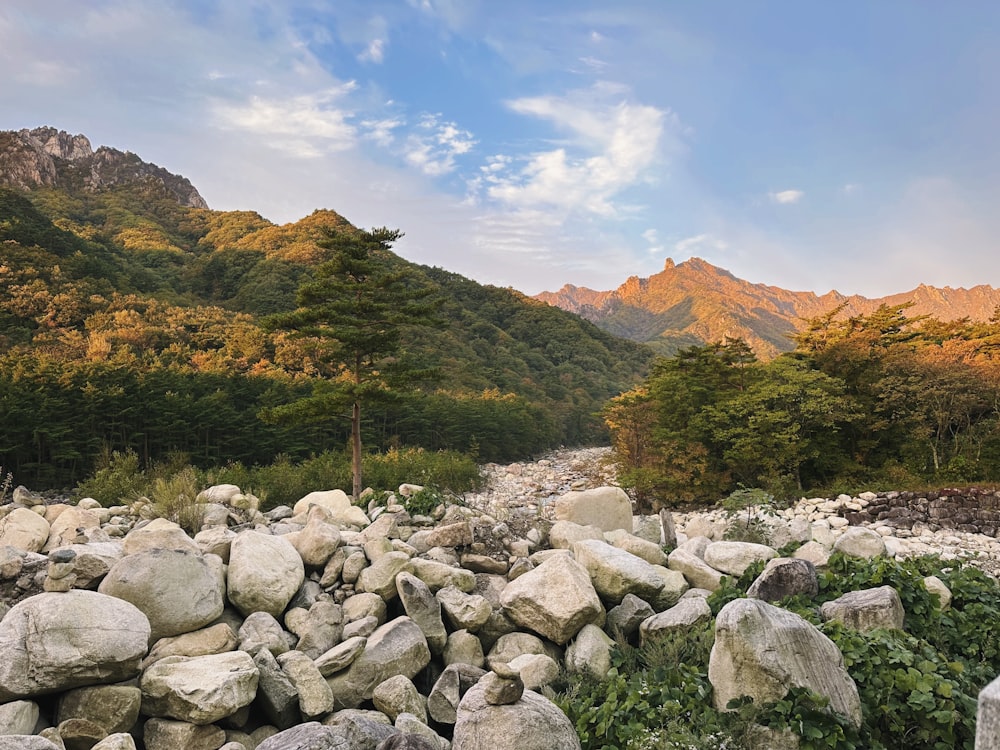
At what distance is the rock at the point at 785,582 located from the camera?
453cm

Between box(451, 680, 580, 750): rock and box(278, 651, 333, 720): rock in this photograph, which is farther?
box(278, 651, 333, 720): rock

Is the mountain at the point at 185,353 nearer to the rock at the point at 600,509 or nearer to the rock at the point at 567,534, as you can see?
the rock at the point at 600,509

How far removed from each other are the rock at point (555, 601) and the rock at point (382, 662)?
0.79 metres

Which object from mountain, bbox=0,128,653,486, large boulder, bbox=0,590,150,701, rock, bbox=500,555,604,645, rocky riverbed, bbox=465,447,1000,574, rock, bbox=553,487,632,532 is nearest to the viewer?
large boulder, bbox=0,590,150,701

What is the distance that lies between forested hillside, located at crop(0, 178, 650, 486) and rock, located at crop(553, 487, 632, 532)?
4749mm

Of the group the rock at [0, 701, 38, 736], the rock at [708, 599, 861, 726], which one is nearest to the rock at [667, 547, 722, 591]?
the rock at [708, 599, 861, 726]

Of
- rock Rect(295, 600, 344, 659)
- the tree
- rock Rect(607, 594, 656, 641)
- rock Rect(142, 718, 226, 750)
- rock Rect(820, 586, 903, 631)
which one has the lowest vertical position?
rock Rect(142, 718, 226, 750)

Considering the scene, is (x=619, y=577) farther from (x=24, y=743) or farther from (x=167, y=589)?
(x=24, y=743)

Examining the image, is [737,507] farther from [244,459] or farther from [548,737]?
[244,459]

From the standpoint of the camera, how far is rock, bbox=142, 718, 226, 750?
336 cm

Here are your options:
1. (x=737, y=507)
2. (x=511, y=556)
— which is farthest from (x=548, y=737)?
(x=737, y=507)

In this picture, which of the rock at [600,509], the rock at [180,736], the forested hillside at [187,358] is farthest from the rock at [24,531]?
the rock at [600,509]

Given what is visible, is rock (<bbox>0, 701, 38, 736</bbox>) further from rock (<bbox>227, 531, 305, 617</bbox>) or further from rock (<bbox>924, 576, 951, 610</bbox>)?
rock (<bbox>924, 576, 951, 610</bbox>)

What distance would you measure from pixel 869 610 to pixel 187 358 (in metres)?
25.2
